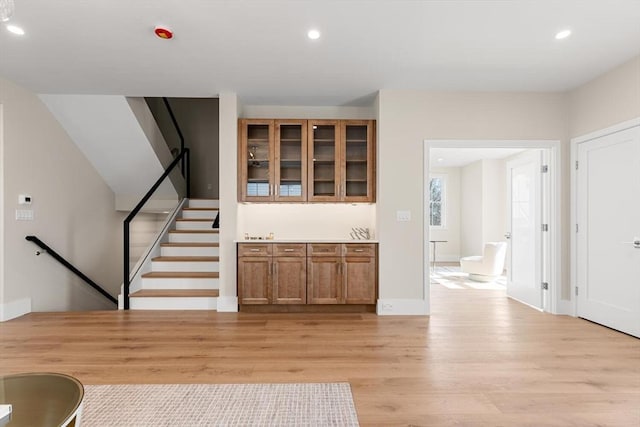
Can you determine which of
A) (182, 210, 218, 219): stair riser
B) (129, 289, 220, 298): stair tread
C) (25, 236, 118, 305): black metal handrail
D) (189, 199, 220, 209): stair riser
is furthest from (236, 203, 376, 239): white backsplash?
(25, 236, 118, 305): black metal handrail

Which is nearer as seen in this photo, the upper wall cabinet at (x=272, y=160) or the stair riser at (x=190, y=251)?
the upper wall cabinet at (x=272, y=160)

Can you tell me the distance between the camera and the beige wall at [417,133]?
4.33 m

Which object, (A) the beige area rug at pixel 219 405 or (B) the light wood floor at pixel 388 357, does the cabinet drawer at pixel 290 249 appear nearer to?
(B) the light wood floor at pixel 388 357

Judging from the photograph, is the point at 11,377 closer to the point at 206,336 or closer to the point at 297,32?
the point at 206,336

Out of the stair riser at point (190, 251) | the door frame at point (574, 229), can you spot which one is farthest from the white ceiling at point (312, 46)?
the stair riser at point (190, 251)

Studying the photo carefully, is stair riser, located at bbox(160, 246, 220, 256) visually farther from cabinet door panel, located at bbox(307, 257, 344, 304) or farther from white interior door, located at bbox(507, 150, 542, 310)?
white interior door, located at bbox(507, 150, 542, 310)

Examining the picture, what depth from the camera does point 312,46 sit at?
3.17 meters

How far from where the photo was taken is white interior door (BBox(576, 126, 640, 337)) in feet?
11.4

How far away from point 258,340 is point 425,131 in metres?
3.18

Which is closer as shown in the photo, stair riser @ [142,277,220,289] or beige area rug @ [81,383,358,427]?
beige area rug @ [81,383,358,427]

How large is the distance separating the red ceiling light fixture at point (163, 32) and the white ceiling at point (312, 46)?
59 mm

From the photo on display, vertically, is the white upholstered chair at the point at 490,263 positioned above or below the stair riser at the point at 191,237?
below

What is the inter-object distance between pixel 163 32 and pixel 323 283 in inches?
123

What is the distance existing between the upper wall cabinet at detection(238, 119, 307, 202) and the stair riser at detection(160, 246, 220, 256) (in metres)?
1.22
